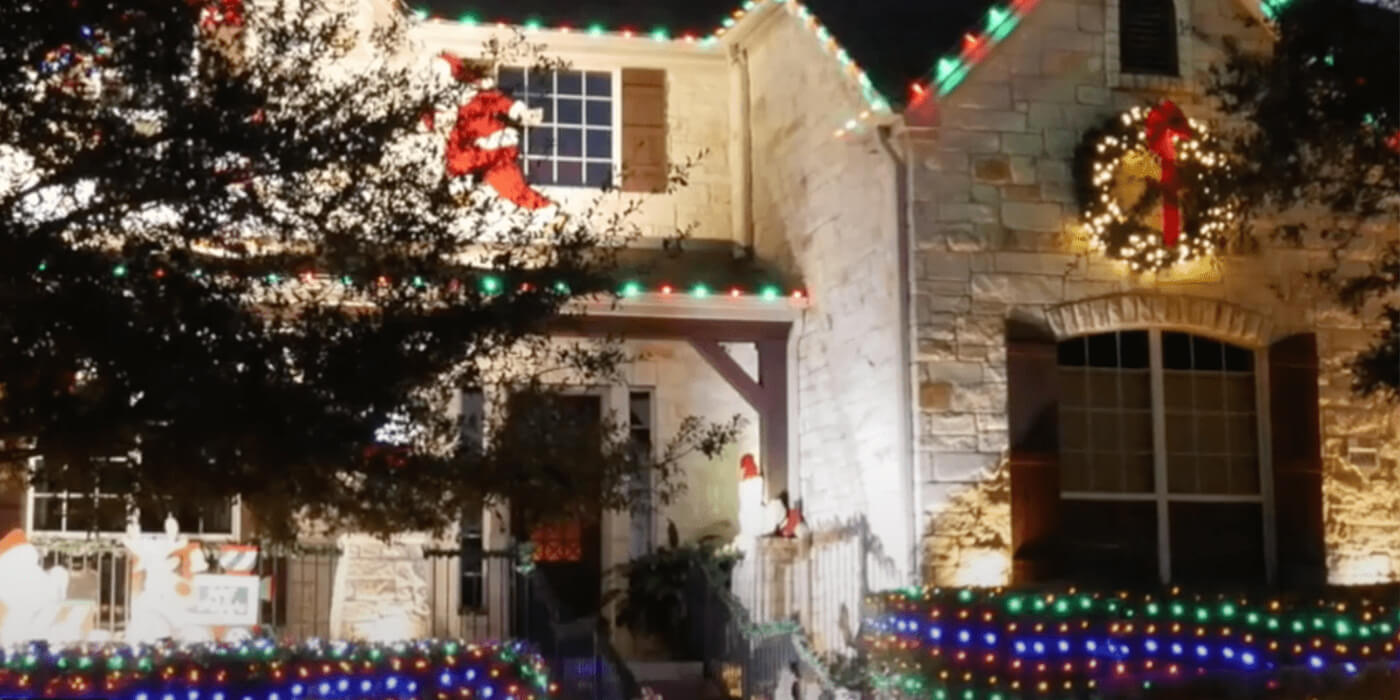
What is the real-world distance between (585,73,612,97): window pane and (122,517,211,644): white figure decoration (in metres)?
5.55

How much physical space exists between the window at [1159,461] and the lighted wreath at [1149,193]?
74 cm

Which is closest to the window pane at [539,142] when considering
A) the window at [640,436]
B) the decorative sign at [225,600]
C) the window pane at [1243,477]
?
the window at [640,436]

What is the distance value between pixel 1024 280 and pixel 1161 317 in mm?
1097

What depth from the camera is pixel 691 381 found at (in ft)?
55.6

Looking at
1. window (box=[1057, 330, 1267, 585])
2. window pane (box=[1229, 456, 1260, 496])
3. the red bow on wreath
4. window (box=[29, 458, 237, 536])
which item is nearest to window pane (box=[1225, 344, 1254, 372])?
window (box=[1057, 330, 1267, 585])

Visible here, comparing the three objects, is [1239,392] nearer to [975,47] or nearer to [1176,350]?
[1176,350]

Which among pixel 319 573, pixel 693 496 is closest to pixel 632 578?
pixel 693 496

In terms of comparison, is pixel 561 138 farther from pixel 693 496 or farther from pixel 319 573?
pixel 319 573

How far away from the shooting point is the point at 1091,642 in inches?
489

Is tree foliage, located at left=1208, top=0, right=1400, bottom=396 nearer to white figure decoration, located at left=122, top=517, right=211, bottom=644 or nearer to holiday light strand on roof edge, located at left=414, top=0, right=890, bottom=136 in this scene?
holiday light strand on roof edge, located at left=414, top=0, right=890, bottom=136

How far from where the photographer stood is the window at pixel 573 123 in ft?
53.7

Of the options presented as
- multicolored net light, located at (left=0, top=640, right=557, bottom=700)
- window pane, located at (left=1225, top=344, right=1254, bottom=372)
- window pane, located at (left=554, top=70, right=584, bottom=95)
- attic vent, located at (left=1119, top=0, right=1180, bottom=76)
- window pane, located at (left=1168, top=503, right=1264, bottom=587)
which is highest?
window pane, located at (left=554, top=70, right=584, bottom=95)

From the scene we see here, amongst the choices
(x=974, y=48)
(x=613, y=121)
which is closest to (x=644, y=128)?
(x=613, y=121)

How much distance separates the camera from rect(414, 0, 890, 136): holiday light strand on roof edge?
A: 540 inches
